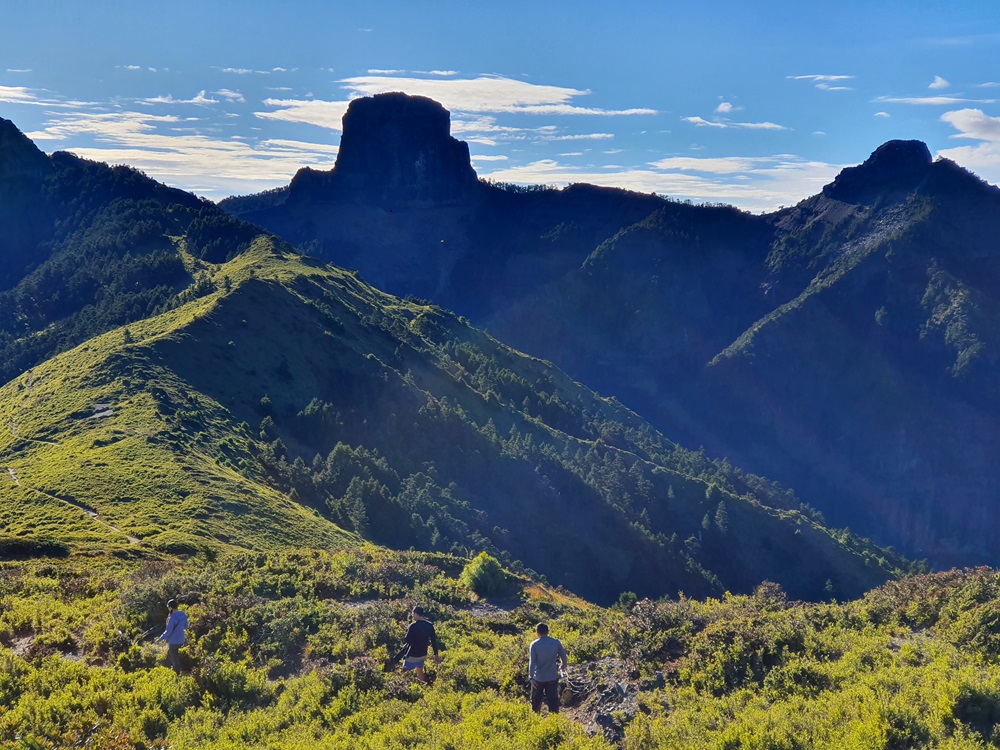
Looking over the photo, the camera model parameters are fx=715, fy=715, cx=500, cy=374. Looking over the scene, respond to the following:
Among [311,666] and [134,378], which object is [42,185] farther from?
[311,666]

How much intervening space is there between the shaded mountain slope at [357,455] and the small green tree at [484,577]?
1409cm

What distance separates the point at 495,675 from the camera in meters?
16.4

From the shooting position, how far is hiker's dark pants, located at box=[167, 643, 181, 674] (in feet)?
54.6

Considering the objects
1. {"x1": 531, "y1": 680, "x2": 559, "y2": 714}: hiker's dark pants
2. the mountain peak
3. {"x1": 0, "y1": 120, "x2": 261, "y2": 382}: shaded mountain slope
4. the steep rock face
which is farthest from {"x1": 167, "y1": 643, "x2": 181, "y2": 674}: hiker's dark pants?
the mountain peak

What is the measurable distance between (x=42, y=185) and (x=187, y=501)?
167m

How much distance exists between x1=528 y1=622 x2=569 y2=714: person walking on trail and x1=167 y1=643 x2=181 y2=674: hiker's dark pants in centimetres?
845

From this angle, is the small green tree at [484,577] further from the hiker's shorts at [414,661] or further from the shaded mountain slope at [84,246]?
the shaded mountain slope at [84,246]

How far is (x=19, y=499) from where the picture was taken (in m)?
37.9

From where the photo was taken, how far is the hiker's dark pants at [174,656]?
16.6 meters

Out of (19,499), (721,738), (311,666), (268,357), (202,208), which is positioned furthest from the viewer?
(202,208)

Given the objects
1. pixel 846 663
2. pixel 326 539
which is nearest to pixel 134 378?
pixel 326 539

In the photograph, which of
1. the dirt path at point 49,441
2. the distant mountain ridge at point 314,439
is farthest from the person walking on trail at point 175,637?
the dirt path at point 49,441

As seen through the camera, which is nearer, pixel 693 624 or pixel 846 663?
pixel 846 663

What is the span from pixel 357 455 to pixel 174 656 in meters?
52.7
